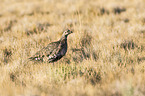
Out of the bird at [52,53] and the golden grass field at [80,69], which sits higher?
the bird at [52,53]

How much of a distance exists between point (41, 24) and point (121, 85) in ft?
18.3

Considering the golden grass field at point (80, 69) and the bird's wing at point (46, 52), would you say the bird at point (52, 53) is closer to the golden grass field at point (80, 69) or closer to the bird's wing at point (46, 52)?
the bird's wing at point (46, 52)

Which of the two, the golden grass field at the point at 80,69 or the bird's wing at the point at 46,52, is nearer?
the golden grass field at the point at 80,69

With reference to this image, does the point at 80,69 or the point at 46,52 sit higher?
the point at 46,52

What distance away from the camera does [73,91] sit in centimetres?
228

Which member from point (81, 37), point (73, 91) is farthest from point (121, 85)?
point (81, 37)

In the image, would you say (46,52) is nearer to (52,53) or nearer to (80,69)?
(52,53)

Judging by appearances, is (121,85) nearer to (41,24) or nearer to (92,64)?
(92,64)

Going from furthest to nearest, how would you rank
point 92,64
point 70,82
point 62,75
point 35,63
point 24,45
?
point 24,45 < point 35,63 < point 92,64 < point 62,75 < point 70,82

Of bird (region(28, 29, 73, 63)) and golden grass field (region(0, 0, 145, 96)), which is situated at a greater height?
bird (region(28, 29, 73, 63))

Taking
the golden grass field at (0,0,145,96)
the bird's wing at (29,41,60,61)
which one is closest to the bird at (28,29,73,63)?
the bird's wing at (29,41,60,61)

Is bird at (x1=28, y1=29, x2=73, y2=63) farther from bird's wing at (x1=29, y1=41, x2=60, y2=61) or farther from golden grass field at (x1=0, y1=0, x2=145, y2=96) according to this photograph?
golden grass field at (x1=0, y1=0, x2=145, y2=96)

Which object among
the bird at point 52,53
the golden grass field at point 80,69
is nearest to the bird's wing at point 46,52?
the bird at point 52,53

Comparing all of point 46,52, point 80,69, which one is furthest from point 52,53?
point 80,69
